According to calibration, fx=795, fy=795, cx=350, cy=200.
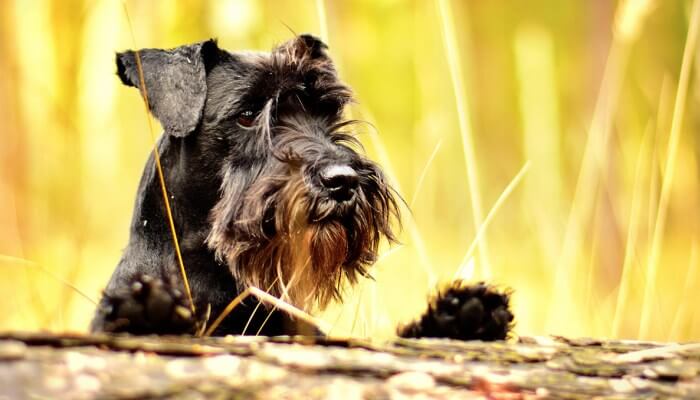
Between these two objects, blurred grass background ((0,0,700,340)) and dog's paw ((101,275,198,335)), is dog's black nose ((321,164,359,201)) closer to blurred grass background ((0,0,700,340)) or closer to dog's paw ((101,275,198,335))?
blurred grass background ((0,0,700,340))

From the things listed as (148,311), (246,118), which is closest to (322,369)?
(148,311)

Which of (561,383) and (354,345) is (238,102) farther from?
(561,383)

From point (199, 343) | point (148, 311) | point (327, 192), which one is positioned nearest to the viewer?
point (199, 343)

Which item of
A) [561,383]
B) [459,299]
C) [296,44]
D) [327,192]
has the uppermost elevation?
[296,44]

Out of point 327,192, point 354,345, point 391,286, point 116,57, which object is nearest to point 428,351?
point 354,345

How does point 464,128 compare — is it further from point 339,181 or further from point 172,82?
point 172,82

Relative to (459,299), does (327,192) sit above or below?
above

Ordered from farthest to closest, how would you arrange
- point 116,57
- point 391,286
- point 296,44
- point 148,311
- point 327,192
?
point 391,286 < point 296,44 < point 116,57 < point 327,192 < point 148,311

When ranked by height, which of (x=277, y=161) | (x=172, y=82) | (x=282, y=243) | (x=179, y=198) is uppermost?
(x=172, y=82)

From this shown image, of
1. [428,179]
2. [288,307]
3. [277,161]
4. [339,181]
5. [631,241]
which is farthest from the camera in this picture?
[428,179]
